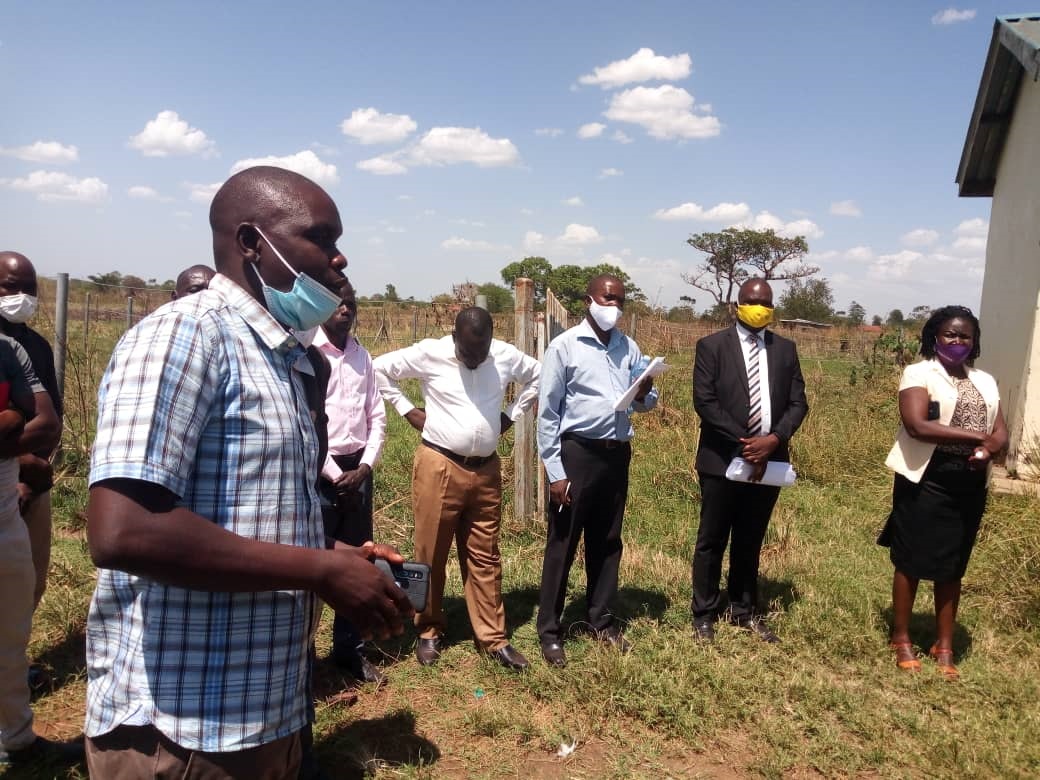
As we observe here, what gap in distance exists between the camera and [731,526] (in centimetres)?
450

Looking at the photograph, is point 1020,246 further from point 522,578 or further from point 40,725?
point 40,725

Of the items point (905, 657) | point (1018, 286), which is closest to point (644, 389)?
point (905, 657)

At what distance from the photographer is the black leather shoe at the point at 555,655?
13.0 ft

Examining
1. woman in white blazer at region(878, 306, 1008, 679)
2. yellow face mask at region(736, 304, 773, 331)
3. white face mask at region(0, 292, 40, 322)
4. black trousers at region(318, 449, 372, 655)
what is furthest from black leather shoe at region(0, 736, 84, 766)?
woman in white blazer at region(878, 306, 1008, 679)

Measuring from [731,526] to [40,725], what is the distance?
380 cm

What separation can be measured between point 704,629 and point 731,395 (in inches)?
55.6

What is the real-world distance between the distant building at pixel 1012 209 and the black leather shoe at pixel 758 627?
10.2 feet

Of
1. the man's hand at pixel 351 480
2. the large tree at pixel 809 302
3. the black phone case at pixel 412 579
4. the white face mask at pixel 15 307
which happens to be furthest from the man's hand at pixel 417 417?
the large tree at pixel 809 302

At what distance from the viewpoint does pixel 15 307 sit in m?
3.43

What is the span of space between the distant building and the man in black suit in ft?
9.73

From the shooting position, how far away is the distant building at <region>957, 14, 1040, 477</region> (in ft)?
19.4

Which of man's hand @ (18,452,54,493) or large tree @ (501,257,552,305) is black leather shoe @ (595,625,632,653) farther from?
large tree @ (501,257,552,305)

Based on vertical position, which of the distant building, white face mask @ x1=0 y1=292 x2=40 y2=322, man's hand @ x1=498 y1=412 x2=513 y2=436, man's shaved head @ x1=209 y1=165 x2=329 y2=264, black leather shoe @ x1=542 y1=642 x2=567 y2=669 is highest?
the distant building

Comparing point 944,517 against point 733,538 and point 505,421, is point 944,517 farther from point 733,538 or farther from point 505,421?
point 505,421
